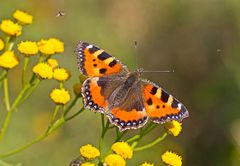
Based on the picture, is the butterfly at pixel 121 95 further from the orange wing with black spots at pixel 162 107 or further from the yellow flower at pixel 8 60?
the yellow flower at pixel 8 60

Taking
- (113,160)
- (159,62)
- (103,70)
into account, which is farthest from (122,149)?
(159,62)

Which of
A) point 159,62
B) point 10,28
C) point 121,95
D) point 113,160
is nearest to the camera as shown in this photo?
point 113,160

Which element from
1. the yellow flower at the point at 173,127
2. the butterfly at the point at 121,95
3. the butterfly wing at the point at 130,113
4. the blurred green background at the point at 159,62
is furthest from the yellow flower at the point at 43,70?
the blurred green background at the point at 159,62

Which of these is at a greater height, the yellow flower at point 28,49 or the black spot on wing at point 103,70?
the yellow flower at point 28,49

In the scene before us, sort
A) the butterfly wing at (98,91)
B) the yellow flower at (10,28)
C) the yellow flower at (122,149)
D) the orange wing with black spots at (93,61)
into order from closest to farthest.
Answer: the yellow flower at (122,149) → the butterfly wing at (98,91) → the orange wing with black spots at (93,61) → the yellow flower at (10,28)

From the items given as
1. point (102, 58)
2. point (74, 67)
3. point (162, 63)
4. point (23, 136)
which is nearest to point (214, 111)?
point (162, 63)

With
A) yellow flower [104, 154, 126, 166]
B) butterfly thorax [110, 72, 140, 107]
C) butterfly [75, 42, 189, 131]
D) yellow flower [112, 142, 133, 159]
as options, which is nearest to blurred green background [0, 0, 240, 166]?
butterfly thorax [110, 72, 140, 107]

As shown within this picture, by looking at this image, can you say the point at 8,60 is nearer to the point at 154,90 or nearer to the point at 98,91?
the point at 98,91

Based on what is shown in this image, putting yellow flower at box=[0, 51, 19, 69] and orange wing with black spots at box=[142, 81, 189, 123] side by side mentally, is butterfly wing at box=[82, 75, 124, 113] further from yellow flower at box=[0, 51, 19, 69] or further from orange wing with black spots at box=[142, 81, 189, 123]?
yellow flower at box=[0, 51, 19, 69]
